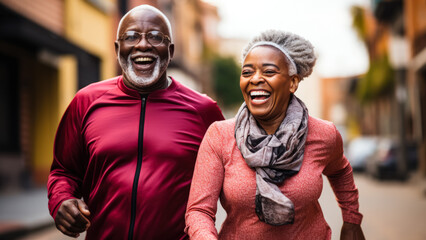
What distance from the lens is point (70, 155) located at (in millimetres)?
3061

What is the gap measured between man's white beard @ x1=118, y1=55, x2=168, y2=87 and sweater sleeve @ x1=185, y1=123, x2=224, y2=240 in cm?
64

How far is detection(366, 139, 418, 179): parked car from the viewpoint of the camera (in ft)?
68.8

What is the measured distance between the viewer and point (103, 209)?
2.92 metres

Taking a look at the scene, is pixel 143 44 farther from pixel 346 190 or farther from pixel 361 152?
pixel 361 152

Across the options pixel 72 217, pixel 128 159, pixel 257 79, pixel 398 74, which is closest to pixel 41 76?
pixel 398 74

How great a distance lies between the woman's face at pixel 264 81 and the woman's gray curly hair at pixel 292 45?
0.04m

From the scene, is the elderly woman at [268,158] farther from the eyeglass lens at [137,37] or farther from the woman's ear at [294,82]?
the eyeglass lens at [137,37]

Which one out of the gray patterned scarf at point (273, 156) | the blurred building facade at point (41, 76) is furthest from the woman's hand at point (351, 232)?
the blurred building facade at point (41, 76)

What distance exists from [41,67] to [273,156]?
591 inches

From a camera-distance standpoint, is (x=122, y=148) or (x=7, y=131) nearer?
(x=122, y=148)

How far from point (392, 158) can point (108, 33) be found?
35.3 ft

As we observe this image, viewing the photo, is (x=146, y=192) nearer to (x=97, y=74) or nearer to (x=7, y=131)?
(x=7, y=131)

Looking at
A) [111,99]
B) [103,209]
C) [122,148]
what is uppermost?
[111,99]

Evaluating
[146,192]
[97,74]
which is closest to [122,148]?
[146,192]
